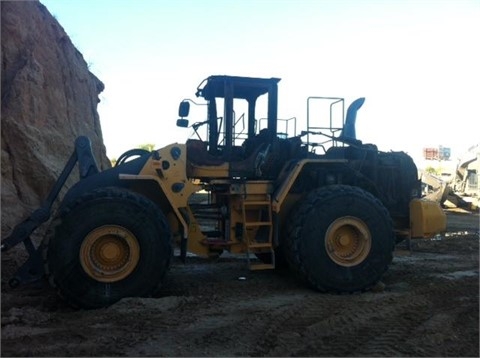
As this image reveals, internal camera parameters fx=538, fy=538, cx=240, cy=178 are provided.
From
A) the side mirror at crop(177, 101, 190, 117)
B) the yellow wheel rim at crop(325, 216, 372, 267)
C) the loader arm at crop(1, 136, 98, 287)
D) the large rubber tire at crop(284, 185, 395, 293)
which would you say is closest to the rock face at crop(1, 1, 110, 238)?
the loader arm at crop(1, 136, 98, 287)

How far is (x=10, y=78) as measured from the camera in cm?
1198

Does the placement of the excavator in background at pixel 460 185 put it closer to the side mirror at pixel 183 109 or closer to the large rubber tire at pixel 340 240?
the large rubber tire at pixel 340 240

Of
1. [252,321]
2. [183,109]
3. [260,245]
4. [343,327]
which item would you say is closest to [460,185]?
[260,245]

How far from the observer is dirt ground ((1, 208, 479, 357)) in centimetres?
499

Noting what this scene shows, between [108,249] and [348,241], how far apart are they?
3216 millimetres

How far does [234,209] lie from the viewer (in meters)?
7.57

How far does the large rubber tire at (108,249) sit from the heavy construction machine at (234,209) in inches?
0.5

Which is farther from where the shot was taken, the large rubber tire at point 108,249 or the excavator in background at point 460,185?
the excavator in background at point 460,185

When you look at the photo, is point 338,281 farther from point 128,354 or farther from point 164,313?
point 128,354

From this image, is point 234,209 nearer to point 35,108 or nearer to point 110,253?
point 110,253

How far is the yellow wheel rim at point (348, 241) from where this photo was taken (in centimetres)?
724

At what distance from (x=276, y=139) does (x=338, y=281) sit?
222 centimetres

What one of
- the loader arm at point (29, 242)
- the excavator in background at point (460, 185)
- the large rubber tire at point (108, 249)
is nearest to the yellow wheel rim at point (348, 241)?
the large rubber tire at point (108, 249)

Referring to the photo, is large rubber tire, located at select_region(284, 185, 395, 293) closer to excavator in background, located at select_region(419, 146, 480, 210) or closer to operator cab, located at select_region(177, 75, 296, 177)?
operator cab, located at select_region(177, 75, 296, 177)
